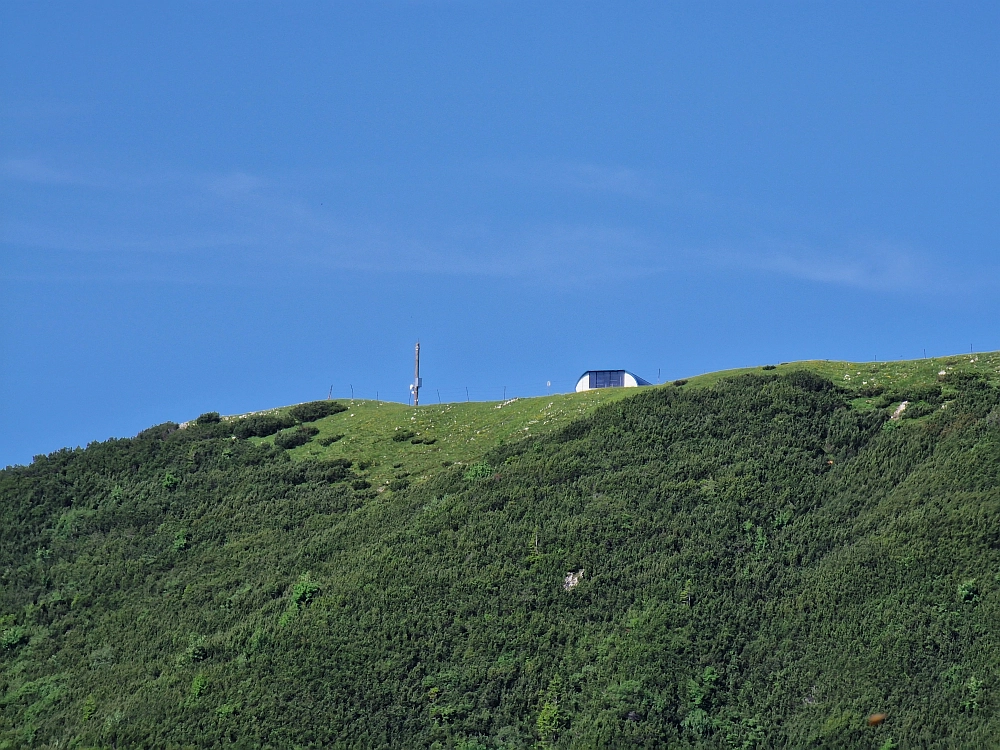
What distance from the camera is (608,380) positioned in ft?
299

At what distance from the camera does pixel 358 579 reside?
59156mm

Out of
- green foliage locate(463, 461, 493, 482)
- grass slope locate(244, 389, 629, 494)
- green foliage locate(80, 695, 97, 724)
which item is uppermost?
grass slope locate(244, 389, 629, 494)

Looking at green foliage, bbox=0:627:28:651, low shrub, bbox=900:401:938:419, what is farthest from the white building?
green foliage, bbox=0:627:28:651

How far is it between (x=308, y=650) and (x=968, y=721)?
2735 centimetres

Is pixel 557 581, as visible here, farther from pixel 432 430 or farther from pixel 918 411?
pixel 432 430

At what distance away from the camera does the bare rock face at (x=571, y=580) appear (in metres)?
56.2

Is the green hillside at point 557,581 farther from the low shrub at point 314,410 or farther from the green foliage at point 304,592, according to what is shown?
the low shrub at point 314,410

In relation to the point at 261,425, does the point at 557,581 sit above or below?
below

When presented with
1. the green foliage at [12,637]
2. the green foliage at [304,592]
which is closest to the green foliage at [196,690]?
the green foliage at [304,592]

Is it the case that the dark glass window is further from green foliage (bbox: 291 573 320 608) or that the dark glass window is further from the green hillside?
green foliage (bbox: 291 573 320 608)

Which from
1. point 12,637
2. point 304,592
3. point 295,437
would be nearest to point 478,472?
point 304,592

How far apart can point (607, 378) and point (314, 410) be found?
2173cm

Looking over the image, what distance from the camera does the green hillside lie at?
48500 mm

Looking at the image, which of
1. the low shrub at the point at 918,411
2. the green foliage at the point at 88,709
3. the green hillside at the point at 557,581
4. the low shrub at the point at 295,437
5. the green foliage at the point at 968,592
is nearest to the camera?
the green hillside at the point at 557,581
